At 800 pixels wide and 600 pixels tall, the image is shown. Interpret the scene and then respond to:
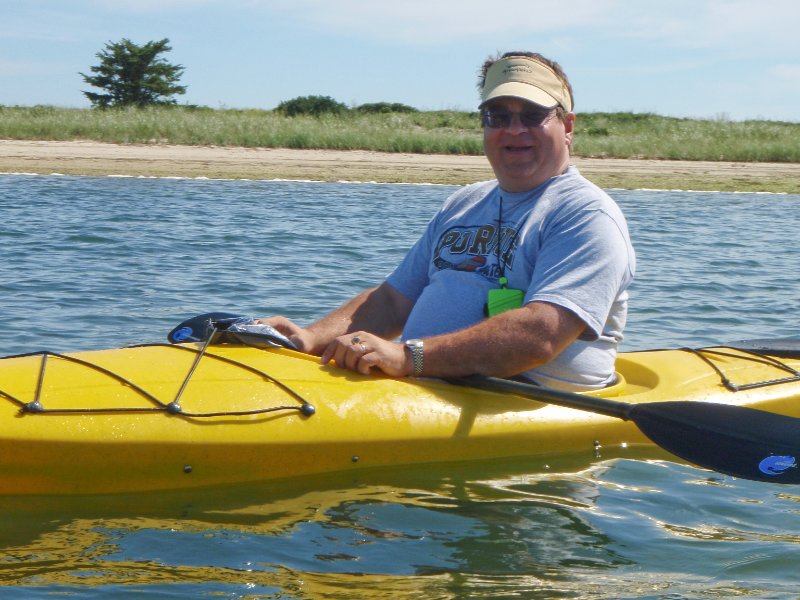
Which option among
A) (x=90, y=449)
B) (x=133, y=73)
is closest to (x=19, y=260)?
(x=90, y=449)

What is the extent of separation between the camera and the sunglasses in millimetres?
3916

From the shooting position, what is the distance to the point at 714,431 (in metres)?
3.60

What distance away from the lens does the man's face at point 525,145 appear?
392 centimetres

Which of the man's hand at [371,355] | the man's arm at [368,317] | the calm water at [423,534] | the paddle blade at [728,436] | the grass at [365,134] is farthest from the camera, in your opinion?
the grass at [365,134]

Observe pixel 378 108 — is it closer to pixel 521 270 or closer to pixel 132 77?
pixel 132 77

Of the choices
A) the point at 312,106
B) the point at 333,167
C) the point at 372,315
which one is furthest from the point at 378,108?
the point at 372,315

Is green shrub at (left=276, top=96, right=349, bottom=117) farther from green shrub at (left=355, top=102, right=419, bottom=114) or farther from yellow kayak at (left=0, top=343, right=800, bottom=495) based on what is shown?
yellow kayak at (left=0, top=343, right=800, bottom=495)

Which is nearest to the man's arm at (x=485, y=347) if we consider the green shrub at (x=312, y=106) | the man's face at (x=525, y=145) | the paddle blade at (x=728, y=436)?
the paddle blade at (x=728, y=436)

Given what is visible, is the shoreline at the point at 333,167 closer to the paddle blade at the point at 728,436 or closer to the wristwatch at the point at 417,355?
the wristwatch at the point at 417,355

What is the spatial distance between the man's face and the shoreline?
1369 cm

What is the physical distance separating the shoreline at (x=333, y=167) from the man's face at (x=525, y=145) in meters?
13.7

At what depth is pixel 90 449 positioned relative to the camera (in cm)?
348

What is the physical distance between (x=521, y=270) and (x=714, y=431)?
0.81 metres

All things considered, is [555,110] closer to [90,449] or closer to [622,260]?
[622,260]
